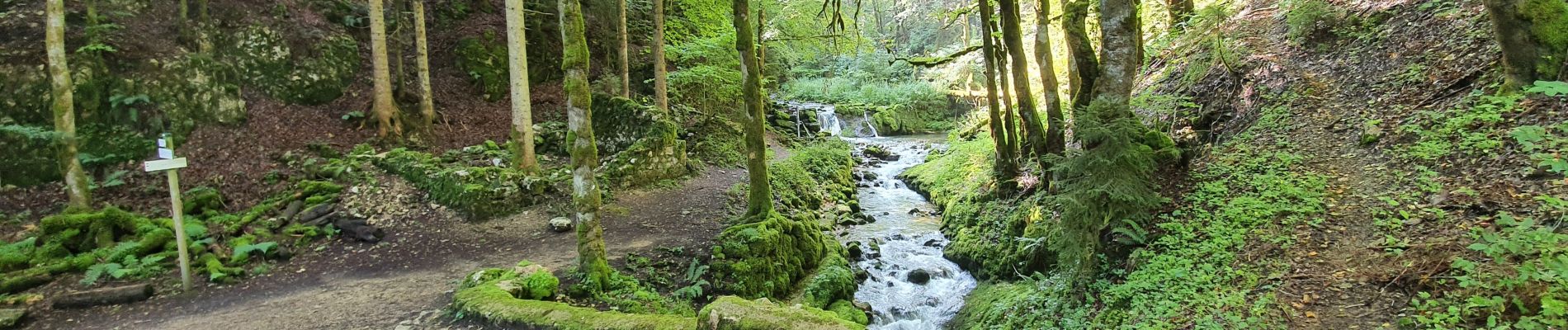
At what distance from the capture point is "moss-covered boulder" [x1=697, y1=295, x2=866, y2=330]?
4031 millimetres

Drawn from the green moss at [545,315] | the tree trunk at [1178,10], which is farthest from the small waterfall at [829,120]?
the green moss at [545,315]

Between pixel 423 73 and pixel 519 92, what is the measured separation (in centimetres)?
335

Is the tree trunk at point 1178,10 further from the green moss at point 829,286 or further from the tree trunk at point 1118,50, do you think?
the green moss at point 829,286

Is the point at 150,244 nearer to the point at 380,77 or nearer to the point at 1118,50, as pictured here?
the point at 380,77

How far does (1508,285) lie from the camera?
3.38 meters

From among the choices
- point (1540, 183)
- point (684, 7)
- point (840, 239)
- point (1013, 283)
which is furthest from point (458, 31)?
point (1540, 183)

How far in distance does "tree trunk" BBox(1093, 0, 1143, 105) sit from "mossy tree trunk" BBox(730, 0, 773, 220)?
13.6 ft

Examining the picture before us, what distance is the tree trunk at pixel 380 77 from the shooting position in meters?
10.8

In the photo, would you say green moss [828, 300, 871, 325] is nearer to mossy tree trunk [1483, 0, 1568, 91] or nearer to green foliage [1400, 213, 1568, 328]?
green foliage [1400, 213, 1568, 328]

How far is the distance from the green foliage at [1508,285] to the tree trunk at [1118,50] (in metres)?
2.76

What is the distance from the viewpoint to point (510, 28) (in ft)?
30.9

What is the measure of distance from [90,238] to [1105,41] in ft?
40.0

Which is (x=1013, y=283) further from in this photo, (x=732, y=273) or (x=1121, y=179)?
(x=732, y=273)

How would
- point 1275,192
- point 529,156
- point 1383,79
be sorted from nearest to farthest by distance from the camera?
point 1275,192 → point 1383,79 → point 529,156
